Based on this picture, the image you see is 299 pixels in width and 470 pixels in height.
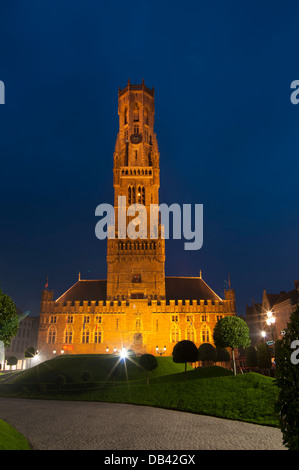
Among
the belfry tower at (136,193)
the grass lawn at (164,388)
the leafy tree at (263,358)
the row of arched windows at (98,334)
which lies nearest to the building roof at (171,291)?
the belfry tower at (136,193)

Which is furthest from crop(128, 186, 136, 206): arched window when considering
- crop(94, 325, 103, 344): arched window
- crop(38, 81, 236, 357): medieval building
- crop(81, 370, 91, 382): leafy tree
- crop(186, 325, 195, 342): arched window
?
crop(81, 370, 91, 382): leafy tree

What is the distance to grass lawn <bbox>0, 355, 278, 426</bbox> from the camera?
23.3 meters

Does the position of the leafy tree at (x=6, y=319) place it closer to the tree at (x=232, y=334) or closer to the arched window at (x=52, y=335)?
the tree at (x=232, y=334)

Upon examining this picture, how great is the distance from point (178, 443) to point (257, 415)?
8.13 m

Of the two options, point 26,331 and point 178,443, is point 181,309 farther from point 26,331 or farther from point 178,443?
point 26,331

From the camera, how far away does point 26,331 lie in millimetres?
110000

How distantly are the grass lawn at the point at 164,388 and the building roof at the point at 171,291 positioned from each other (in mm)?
18034

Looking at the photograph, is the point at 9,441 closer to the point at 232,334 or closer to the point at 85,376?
the point at 232,334

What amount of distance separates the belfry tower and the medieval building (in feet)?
0.66

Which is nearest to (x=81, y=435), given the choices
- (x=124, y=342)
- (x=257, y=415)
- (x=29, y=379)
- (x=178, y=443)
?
(x=178, y=443)

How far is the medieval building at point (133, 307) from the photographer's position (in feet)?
206

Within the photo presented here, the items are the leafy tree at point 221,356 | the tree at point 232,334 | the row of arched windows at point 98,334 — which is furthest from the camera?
the row of arched windows at point 98,334

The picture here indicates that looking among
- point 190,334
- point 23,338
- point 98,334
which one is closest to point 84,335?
point 98,334
